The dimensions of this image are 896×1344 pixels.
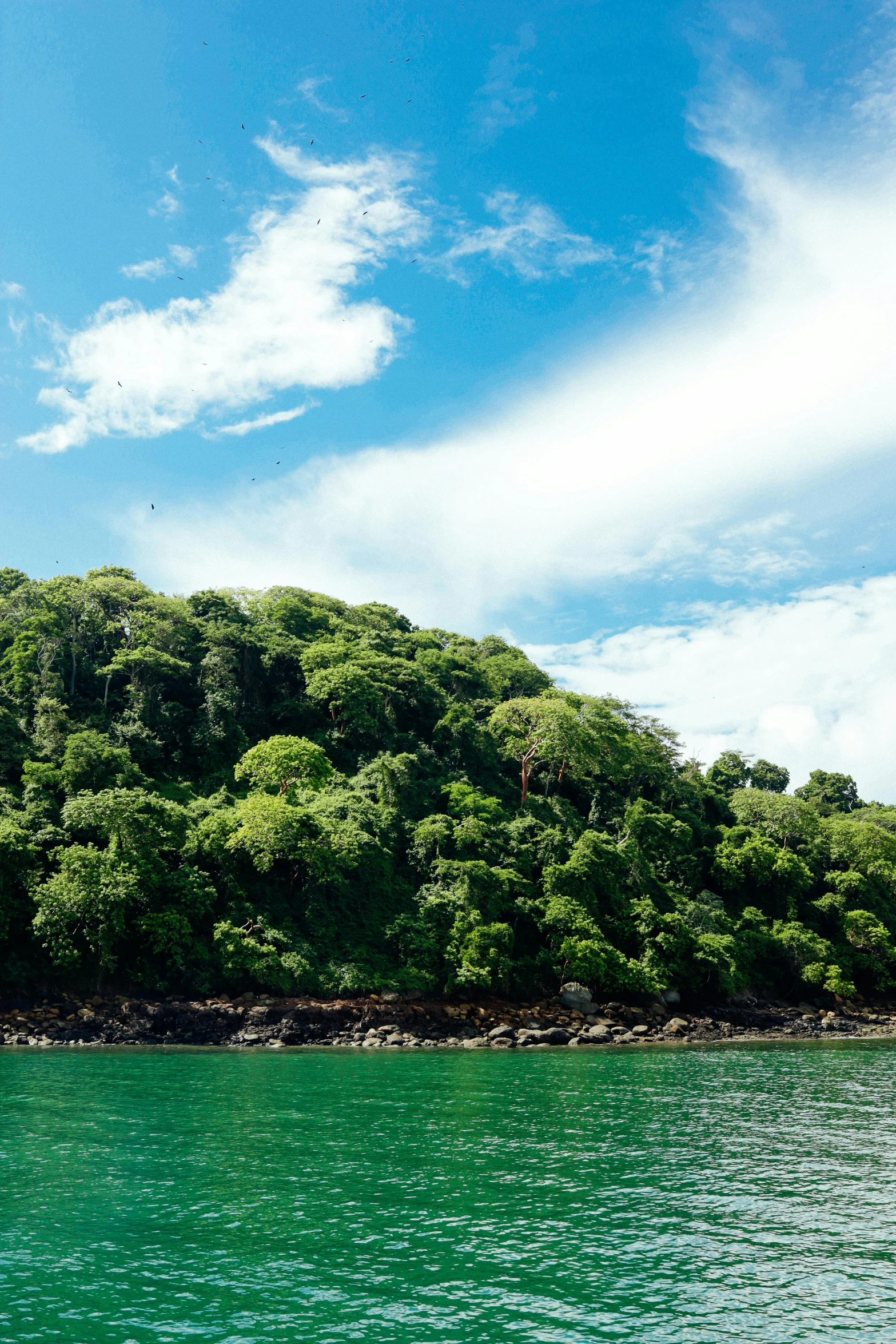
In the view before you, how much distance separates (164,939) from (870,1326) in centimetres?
3789

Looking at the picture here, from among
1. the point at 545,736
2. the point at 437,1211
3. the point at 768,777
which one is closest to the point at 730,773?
the point at 768,777

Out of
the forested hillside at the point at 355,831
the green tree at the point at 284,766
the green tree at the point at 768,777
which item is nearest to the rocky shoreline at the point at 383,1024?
the forested hillside at the point at 355,831

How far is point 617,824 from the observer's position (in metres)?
69.4

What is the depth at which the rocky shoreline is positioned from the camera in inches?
1597

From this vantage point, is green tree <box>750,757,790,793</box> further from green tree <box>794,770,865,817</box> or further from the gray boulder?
the gray boulder

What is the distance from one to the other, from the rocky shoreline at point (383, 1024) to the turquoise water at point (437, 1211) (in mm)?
10381

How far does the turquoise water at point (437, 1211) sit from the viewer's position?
12.0 m

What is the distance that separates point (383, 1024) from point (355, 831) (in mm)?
11212

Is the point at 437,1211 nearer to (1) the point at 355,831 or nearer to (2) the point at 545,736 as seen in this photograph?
(1) the point at 355,831

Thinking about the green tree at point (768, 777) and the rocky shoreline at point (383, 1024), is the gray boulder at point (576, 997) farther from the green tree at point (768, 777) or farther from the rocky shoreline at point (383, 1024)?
the green tree at point (768, 777)

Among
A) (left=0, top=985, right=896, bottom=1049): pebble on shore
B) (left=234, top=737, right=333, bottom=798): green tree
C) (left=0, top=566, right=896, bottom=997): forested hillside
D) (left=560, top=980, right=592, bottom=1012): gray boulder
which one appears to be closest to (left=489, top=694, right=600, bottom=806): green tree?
(left=0, top=566, right=896, bottom=997): forested hillside

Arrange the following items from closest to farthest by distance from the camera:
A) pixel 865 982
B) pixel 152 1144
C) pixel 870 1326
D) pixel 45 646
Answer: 1. pixel 870 1326
2. pixel 152 1144
3. pixel 45 646
4. pixel 865 982

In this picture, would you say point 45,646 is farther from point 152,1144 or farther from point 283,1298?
point 283,1298

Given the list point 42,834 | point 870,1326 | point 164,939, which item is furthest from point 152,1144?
point 42,834
